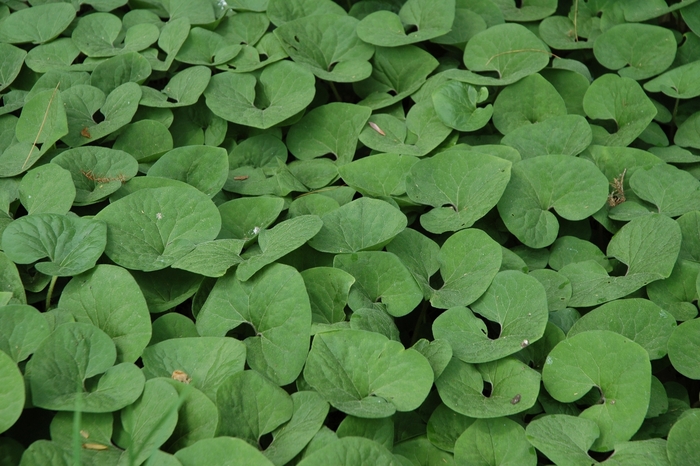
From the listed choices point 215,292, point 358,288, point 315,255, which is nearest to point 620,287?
point 358,288

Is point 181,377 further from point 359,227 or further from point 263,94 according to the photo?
point 263,94

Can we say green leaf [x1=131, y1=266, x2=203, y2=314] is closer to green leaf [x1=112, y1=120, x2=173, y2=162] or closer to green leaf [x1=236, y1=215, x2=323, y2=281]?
green leaf [x1=236, y1=215, x2=323, y2=281]

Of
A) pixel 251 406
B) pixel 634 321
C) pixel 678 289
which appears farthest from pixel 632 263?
pixel 251 406

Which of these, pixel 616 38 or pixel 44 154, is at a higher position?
pixel 616 38

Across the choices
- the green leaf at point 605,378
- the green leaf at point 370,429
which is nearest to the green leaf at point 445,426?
the green leaf at point 370,429

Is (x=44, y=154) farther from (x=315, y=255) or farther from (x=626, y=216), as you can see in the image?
(x=626, y=216)

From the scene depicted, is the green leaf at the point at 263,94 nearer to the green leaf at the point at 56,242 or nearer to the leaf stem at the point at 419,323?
the green leaf at the point at 56,242

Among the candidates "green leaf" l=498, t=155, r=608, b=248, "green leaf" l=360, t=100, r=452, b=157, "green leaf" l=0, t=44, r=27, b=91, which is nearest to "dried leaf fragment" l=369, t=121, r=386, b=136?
"green leaf" l=360, t=100, r=452, b=157
